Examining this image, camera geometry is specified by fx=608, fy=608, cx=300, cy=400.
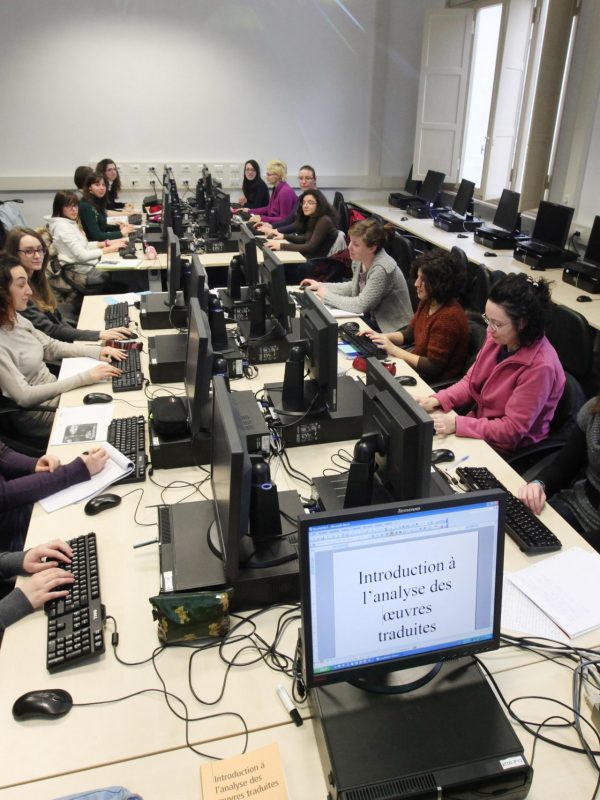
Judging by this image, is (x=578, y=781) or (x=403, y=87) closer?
(x=578, y=781)

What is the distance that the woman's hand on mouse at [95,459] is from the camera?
1.92 meters

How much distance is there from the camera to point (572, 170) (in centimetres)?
480

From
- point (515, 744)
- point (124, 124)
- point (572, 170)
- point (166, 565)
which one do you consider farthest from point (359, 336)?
point (124, 124)

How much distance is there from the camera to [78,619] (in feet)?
4.56

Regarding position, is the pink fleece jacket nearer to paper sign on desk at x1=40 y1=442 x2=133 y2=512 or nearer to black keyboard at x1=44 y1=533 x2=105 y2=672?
paper sign on desk at x1=40 y1=442 x2=133 y2=512

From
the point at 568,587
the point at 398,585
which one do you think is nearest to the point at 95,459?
the point at 398,585

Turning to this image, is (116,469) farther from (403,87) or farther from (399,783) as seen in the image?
(403,87)

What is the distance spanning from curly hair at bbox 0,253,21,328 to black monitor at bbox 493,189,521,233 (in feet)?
13.2

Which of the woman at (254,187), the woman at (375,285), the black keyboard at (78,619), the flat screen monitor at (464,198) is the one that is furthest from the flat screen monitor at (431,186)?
the black keyboard at (78,619)

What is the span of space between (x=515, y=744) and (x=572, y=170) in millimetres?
4795

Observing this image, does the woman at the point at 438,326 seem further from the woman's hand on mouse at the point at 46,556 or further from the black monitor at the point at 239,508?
the woman's hand on mouse at the point at 46,556

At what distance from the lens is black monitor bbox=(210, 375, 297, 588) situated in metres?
1.28

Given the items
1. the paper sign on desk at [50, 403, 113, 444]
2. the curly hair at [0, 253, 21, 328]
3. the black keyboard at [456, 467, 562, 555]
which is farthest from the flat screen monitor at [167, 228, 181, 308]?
the black keyboard at [456, 467, 562, 555]

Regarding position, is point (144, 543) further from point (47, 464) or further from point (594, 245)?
point (594, 245)
